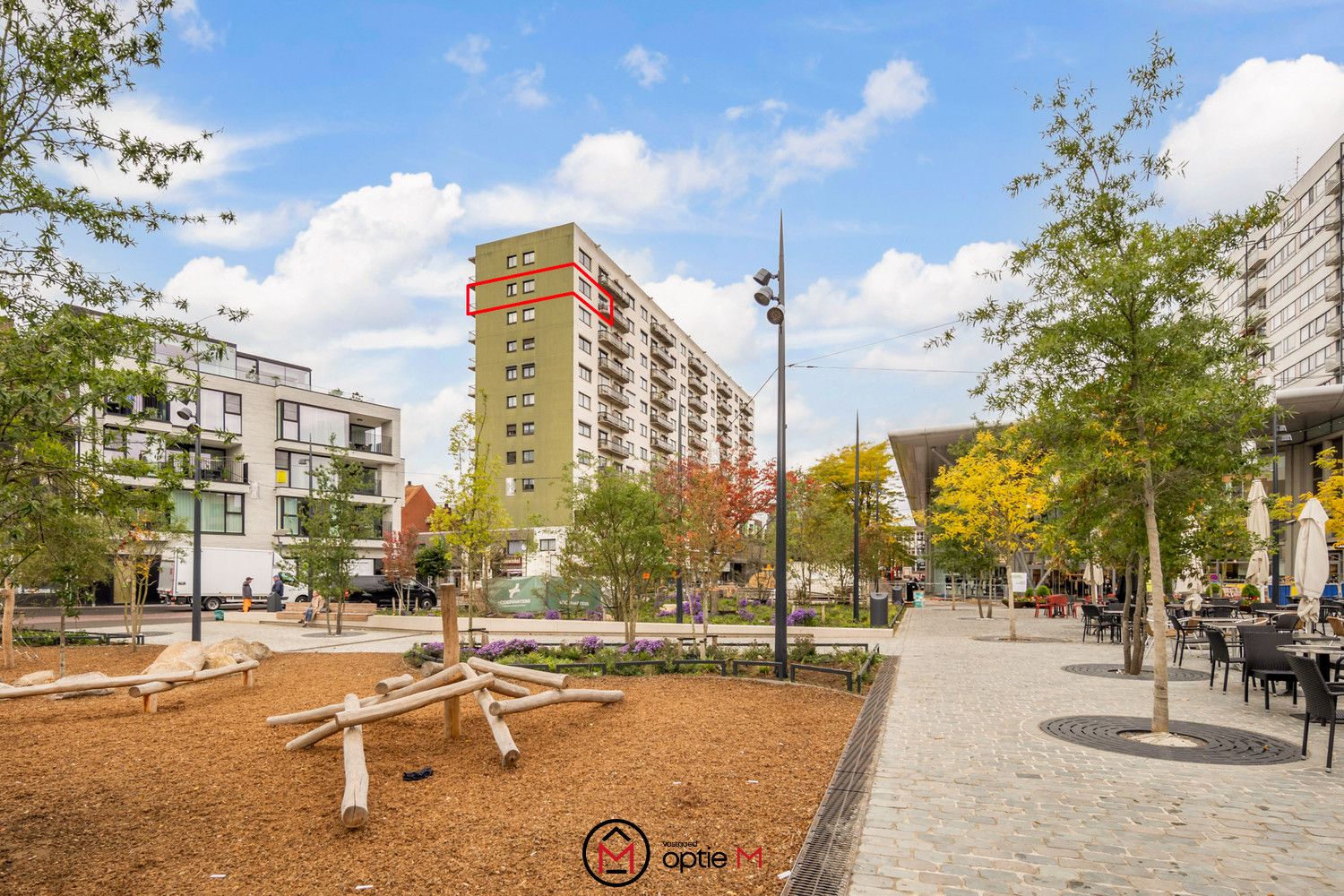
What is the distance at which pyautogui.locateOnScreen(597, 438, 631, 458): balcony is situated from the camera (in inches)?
2589

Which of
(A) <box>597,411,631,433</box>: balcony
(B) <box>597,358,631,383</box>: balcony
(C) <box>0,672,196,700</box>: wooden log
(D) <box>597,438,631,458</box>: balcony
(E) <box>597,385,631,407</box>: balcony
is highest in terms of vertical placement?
(B) <box>597,358,631,383</box>: balcony

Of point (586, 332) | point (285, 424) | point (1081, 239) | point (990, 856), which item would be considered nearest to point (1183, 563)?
point (1081, 239)

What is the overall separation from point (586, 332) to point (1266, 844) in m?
60.6

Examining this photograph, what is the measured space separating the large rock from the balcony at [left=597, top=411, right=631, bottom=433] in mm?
52101

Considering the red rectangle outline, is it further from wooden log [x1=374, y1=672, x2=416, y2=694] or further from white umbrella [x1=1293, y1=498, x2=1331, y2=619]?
wooden log [x1=374, y1=672, x2=416, y2=694]

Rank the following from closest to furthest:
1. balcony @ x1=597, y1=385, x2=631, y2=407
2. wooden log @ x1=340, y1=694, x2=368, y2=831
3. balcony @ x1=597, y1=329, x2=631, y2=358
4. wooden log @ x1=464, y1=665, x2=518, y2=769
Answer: wooden log @ x1=340, y1=694, x2=368, y2=831
wooden log @ x1=464, y1=665, x2=518, y2=769
balcony @ x1=597, y1=385, x2=631, y2=407
balcony @ x1=597, y1=329, x2=631, y2=358

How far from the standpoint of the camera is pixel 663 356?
81750 mm

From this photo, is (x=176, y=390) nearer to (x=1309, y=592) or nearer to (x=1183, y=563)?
(x=1183, y=563)

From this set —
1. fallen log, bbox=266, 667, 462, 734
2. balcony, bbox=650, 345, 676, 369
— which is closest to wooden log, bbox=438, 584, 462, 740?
fallen log, bbox=266, 667, 462, 734

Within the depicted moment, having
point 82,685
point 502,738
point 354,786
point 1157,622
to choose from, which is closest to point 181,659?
point 82,685

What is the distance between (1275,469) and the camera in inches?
1804

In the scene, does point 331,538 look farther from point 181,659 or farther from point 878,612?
point 878,612

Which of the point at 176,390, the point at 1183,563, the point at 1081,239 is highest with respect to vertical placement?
the point at 1081,239

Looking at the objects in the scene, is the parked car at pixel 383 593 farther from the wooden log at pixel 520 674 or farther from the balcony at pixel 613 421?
the wooden log at pixel 520 674
